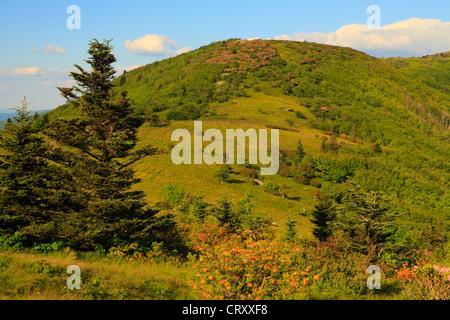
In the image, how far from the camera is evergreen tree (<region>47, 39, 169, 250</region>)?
11977mm

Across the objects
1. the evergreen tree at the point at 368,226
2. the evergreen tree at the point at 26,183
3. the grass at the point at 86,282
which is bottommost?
the evergreen tree at the point at 368,226

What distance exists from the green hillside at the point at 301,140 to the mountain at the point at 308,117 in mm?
421

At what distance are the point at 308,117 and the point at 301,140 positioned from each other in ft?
105

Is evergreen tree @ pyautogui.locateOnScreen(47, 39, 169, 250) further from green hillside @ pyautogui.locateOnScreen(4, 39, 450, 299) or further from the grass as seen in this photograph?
the grass

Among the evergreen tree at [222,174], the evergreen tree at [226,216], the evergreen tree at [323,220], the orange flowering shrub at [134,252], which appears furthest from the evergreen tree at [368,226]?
the evergreen tree at [222,174]

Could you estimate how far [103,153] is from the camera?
13.0m

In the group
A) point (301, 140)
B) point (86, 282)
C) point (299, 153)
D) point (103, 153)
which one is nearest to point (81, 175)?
point (103, 153)

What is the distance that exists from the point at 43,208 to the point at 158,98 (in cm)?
11158

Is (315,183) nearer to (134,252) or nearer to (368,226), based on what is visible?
(368,226)

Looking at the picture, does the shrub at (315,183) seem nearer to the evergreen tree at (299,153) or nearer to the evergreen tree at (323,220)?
the evergreen tree at (299,153)

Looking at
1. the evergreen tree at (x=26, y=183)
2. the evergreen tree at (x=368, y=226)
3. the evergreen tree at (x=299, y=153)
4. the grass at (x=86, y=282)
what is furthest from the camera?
the evergreen tree at (x=299, y=153)

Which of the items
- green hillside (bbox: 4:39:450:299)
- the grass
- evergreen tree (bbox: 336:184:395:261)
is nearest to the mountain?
green hillside (bbox: 4:39:450:299)

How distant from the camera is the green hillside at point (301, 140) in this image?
55.1ft
